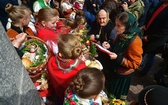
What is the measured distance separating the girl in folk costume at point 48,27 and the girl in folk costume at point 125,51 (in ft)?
3.02

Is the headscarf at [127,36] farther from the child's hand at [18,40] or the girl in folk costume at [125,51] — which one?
the child's hand at [18,40]

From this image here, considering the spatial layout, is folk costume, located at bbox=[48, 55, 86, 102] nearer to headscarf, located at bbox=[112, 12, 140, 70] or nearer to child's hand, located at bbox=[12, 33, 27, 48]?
child's hand, located at bbox=[12, 33, 27, 48]

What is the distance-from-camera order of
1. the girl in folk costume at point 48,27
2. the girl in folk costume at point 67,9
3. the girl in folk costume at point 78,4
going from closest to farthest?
the girl in folk costume at point 48,27
the girl in folk costume at point 67,9
the girl in folk costume at point 78,4

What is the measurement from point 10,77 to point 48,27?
212cm

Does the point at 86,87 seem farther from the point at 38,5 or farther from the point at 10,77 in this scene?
the point at 38,5

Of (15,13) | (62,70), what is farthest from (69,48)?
(15,13)

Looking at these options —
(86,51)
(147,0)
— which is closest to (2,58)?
(86,51)

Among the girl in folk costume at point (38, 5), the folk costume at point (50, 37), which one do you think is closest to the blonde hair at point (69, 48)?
the folk costume at point (50, 37)

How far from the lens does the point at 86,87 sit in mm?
1834

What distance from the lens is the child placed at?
1843 millimetres

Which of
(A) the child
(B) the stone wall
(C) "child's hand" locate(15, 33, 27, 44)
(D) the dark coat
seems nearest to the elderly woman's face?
(D) the dark coat

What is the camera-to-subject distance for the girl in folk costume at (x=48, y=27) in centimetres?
293

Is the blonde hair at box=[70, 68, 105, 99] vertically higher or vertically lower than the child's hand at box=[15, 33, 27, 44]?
lower

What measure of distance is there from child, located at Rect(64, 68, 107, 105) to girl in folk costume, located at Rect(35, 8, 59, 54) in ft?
3.61
